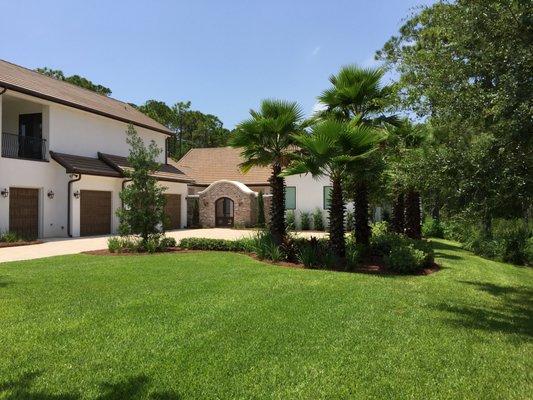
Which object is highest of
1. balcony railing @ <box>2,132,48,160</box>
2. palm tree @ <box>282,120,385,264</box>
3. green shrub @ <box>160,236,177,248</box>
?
balcony railing @ <box>2,132,48,160</box>

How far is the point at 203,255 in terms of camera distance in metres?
14.1

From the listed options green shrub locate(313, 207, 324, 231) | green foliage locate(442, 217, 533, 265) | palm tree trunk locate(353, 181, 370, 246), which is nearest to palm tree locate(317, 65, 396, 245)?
palm tree trunk locate(353, 181, 370, 246)

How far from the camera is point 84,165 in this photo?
2127cm

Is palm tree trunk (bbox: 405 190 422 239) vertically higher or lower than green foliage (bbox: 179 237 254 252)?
higher

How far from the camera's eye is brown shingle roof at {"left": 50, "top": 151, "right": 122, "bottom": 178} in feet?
66.2

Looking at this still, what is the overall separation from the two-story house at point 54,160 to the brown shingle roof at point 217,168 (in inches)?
416

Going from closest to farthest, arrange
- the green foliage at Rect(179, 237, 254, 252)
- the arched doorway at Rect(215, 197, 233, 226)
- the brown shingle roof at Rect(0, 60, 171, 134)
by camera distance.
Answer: the green foliage at Rect(179, 237, 254, 252)
the brown shingle roof at Rect(0, 60, 171, 134)
the arched doorway at Rect(215, 197, 233, 226)

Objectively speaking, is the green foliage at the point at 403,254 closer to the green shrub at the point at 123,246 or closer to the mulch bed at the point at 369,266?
the mulch bed at the point at 369,266

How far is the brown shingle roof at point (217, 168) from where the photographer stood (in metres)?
33.9

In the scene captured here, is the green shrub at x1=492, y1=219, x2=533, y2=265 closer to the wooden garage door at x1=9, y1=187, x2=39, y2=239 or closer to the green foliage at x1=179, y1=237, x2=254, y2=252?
the green foliage at x1=179, y1=237, x2=254, y2=252

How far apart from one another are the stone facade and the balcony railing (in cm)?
1240

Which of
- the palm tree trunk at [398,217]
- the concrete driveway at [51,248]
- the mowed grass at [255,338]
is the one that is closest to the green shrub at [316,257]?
the mowed grass at [255,338]

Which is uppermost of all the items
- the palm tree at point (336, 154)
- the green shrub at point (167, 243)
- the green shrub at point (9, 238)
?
the palm tree at point (336, 154)

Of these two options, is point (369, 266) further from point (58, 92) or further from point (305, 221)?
point (58, 92)
